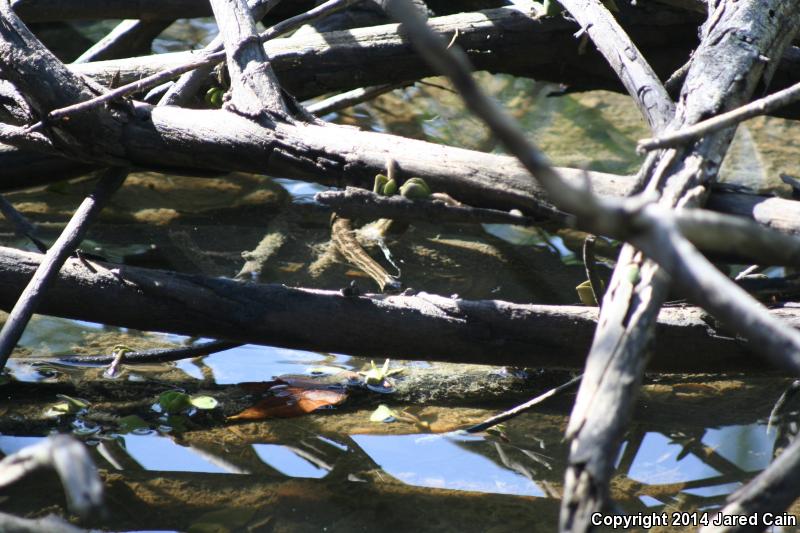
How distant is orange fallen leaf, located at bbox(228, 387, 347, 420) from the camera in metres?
2.52

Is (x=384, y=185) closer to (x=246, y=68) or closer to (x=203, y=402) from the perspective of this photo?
(x=246, y=68)

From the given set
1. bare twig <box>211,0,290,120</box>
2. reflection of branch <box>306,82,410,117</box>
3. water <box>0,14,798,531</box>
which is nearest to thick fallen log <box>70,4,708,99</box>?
reflection of branch <box>306,82,410,117</box>

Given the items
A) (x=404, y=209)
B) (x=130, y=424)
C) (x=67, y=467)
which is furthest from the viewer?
(x=130, y=424)

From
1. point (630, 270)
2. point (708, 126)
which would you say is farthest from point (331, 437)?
point (708, 126)

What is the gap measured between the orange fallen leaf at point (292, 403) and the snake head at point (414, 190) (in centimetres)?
81

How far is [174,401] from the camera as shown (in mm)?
2436

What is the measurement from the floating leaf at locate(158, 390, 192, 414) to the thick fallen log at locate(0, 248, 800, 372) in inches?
7.4

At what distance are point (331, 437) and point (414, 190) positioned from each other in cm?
81

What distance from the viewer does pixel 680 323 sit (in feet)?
7.57

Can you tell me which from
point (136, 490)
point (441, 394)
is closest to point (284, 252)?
point (441, 394)

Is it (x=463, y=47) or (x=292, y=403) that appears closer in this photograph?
(x=292, y=403)

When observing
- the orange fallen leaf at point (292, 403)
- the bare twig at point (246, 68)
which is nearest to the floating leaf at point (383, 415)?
the orange fallen leaf at point (292, 403)

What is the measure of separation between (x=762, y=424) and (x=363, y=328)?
1242 millimetres

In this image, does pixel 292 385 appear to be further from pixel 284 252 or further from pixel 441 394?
pixel 284 252
